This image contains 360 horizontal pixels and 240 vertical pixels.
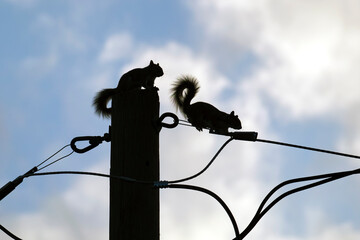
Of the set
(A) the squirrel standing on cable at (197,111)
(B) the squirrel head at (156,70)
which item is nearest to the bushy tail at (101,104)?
(A) the squirrel standing on cable at (197,111)

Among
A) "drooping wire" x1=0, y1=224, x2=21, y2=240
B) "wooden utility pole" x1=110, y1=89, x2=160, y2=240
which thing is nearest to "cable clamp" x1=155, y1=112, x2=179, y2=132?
"wooden utility pole" x1=110, y1=89, x2=160, y2=240

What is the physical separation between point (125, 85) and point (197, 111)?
1.31 m

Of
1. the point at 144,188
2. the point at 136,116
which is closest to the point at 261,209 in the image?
the point at 144,188

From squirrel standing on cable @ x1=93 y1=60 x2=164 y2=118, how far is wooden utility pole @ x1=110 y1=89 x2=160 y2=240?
23cm

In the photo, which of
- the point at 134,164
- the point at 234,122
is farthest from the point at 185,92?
the point at 134,164

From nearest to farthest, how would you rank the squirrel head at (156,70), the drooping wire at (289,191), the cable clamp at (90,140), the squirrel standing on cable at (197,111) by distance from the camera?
the drooping wire at (289,191)
the cable clamp at (90,140)
the squirrel standing on cable at (197,111)
the squirrel head at (156,70)

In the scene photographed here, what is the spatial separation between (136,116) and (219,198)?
2.16 feet

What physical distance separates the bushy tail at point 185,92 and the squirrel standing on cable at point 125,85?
0.94ft

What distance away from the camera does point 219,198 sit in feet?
11.0

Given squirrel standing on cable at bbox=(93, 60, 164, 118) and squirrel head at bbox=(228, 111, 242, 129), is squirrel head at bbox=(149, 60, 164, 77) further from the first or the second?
squirrel head at bbox=(228, 111, 242, 129)

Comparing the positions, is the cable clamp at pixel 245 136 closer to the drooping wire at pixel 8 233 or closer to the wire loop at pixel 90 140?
the wire loop at pixel 90 140

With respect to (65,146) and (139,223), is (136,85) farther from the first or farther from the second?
(139,223)

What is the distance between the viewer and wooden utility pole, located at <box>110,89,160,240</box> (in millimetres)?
3387

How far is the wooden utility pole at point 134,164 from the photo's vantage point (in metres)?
3.39
